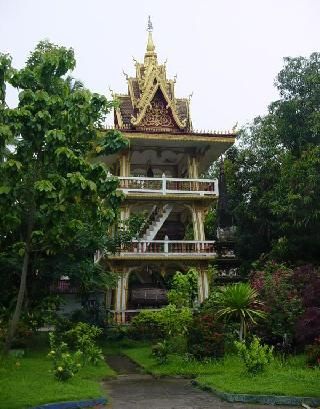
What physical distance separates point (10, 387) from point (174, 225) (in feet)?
56.7

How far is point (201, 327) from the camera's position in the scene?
13.8 m

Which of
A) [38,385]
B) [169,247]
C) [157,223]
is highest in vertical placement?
[157,223]

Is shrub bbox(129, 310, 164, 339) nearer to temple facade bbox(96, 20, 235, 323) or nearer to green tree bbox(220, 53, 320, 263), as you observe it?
temple facade bbox(96, 20, 235, 323)

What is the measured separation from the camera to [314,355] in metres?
12.3

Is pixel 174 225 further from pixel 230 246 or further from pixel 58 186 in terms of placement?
pixel 58 186

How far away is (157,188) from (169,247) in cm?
261

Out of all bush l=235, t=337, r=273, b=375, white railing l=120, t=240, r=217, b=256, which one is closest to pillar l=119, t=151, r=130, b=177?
white railing l=120, t=240, r=217, b=256

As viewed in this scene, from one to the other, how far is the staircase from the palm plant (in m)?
7.83

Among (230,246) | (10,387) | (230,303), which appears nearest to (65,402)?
(10,387)

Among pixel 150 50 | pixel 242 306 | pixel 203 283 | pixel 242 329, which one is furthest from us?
pixel 150 50

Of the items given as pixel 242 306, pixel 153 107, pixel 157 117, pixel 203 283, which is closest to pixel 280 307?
pixel 242 306

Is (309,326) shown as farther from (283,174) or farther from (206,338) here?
(283,174)

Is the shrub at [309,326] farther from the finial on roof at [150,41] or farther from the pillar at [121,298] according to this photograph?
the finial on roof at [150,41]

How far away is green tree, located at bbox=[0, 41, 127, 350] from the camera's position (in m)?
9.47
